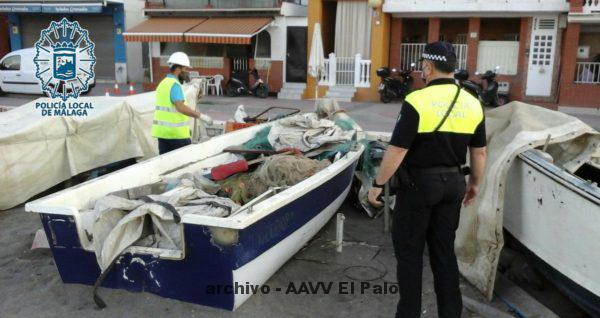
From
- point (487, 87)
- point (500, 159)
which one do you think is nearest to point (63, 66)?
point (487, 87)

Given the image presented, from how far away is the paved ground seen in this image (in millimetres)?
3902

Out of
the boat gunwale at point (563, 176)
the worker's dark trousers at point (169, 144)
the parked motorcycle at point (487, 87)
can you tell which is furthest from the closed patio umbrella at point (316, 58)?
the boat gunwale at point (563, 176)

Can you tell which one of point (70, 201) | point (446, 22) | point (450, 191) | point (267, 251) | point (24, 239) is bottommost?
→ point (24, 239)

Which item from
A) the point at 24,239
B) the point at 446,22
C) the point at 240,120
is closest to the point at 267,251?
the point at 24,239

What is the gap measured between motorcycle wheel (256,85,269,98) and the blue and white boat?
45.9 feet

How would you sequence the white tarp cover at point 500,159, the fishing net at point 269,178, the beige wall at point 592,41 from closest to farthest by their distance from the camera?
the white tarp cover at point 500,159
the fishing net at point 269,178
the beige wall at point 592,41

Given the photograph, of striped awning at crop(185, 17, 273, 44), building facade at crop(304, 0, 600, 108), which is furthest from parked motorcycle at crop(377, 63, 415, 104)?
striped awning at crop(185, 17, 273, 44)

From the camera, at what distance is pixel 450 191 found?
3.32 m

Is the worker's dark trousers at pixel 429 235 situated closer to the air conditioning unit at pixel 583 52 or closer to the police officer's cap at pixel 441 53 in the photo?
the police officer's cap at pixel 441 53

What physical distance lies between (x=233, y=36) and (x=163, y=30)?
3085 mm

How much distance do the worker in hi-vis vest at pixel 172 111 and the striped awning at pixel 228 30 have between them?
12.1 meters

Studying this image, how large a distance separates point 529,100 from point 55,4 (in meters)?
18.3

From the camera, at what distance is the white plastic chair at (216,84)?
1927 centimetres

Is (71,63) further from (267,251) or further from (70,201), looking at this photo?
(267,251)
